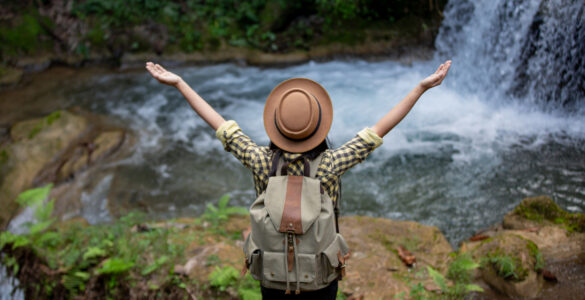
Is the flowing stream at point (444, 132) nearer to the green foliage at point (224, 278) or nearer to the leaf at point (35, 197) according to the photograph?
the leaf at point (35, 197)

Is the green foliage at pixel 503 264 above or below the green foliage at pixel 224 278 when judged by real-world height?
above

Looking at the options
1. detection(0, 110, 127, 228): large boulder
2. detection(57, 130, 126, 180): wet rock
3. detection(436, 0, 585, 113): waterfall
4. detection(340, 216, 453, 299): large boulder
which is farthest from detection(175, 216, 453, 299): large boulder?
detection(436, 0, 585, 113): waterfall

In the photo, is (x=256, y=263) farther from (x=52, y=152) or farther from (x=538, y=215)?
(x=52, y=152)

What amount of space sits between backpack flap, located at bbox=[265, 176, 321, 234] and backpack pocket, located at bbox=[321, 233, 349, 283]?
196 millimetres

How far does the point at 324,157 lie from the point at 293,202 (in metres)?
0.32

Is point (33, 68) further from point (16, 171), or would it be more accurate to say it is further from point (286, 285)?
point (286, 285)

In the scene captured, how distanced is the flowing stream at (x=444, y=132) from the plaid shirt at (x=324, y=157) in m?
3.49

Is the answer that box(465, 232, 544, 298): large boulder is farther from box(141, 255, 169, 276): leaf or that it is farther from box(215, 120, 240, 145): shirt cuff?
box(141, 255, 169, 276): leaf

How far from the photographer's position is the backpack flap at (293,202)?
2.06 metres

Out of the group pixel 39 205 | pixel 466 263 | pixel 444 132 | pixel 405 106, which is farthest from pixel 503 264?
pixel 39 205

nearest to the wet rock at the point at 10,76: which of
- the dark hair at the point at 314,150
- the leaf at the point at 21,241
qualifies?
the leaf at the point at 21,241

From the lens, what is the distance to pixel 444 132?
7785 millimetres

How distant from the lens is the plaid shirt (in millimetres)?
2209

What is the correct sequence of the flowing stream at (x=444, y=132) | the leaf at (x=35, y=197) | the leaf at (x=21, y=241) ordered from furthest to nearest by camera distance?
1. the flowing stream at (x=444, y=132)
2. the leaf at (x=35, y=197)
3. the leaf at (x=21, y=241)
